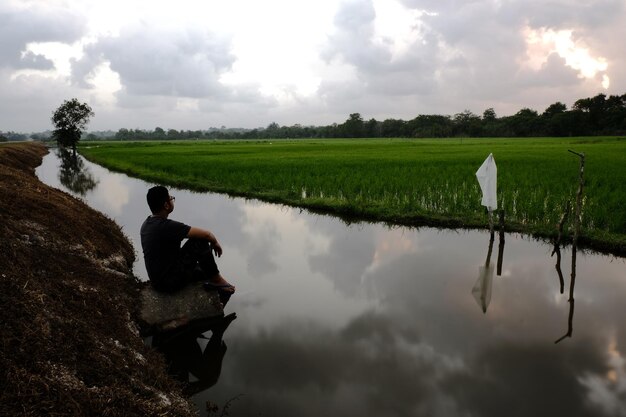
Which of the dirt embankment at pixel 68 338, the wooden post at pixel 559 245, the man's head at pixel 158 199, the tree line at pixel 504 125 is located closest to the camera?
the dirt embankment at pixel 68 338

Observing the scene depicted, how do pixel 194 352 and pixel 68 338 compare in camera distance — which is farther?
pixel 194 352

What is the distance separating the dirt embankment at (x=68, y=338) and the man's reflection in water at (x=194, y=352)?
27 centimetres

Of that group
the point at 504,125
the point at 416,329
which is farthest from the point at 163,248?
the point at 504,125

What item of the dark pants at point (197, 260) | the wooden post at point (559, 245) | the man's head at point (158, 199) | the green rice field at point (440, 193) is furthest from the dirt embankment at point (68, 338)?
the green rice field at point (440, 193)

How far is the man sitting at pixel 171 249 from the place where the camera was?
415 centimetres

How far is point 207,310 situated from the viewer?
15.2 feet

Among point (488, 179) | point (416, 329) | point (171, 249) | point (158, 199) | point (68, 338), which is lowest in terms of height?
point (416, 329)

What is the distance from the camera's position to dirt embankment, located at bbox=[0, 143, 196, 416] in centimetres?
244

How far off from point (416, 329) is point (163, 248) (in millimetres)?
2887

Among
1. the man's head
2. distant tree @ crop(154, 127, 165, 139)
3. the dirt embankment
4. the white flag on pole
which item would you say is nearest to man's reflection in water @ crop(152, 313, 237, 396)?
the dirt embankment

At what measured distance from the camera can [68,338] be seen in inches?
119

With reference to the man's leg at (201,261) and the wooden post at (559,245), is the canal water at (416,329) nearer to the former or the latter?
the wooden post at (559,245)

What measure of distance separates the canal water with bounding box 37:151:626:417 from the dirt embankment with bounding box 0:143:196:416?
718 millimetres

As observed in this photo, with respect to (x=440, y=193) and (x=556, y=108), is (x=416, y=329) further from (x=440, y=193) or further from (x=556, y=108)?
(x=556, y=108)
